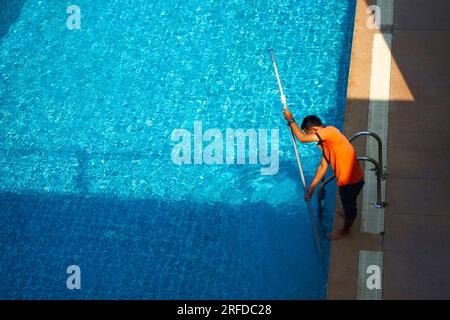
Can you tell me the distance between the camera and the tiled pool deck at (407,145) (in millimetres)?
6223

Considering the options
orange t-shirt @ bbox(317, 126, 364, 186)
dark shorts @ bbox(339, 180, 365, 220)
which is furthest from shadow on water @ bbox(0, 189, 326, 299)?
orange t-shirt @ bbox(317, 126, 364, 186)

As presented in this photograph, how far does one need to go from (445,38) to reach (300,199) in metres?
2.97

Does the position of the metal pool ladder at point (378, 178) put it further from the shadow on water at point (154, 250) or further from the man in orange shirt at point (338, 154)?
the shadow on water at point (154, 250)

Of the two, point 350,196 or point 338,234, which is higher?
point 350,196

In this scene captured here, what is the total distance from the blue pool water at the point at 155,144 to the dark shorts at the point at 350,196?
926mm

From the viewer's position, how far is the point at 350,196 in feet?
19.9

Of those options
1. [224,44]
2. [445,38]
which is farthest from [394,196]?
[224,44]

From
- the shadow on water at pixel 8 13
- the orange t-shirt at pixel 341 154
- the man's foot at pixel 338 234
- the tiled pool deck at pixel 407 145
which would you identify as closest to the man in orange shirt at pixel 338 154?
the orange t-shirt at pixel 341 154

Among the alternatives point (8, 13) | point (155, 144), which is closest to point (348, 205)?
point (155, 144)

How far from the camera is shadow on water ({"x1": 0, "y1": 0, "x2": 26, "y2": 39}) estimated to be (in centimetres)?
1003

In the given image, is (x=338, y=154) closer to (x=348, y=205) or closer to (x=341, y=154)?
(x=341, y=154)

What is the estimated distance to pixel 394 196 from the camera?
22.3 feet

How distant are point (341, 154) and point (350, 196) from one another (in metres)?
0.47

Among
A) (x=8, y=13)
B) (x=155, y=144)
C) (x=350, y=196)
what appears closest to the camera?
(x=350, y=196)
